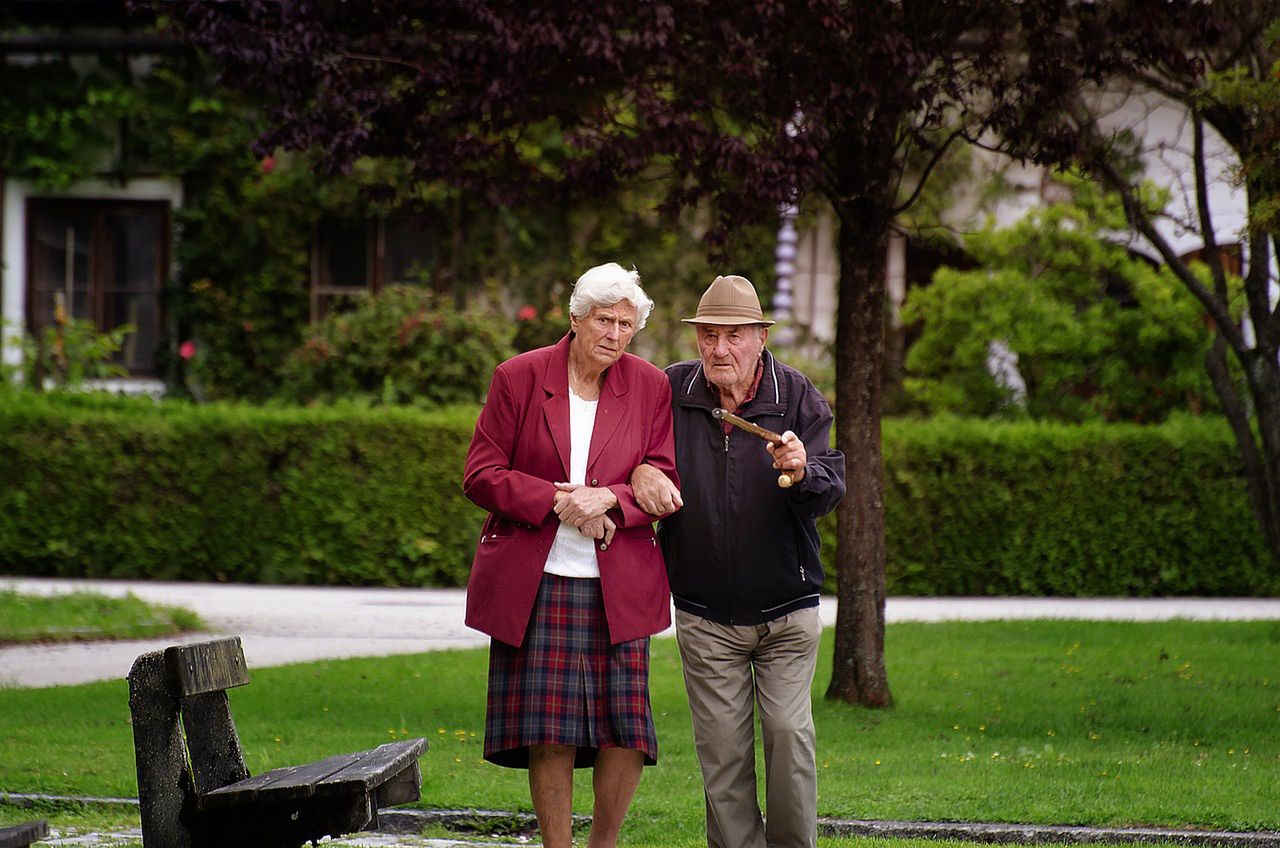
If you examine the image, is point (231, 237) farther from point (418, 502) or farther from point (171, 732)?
point (171, 732)

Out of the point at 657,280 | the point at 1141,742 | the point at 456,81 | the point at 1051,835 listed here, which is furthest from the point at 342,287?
the point at 1051,835

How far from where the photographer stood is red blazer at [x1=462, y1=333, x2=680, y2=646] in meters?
4.59

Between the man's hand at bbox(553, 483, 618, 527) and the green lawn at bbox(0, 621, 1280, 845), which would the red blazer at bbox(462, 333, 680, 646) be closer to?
the man's hand at bbox(553, 483, 618, 527)

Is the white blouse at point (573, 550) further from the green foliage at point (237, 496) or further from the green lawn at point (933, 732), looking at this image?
the green foliage at point (237, 496)

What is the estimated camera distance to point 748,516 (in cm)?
478

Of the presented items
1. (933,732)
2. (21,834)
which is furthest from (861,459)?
(21,834)

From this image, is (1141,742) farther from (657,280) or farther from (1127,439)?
(657,280)

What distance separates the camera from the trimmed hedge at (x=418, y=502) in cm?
1249

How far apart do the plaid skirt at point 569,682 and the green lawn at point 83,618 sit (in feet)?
19.9

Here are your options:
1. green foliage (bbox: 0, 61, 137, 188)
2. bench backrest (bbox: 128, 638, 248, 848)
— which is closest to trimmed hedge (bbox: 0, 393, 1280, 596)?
green foliage (bbox: 0, 61, 137, 188)

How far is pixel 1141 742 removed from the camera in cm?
711

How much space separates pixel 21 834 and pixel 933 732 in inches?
189

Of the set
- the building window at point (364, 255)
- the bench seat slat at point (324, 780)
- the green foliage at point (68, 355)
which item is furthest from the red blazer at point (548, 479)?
the building window at point (364, 255)

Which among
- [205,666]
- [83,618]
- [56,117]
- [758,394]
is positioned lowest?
[83,618]
